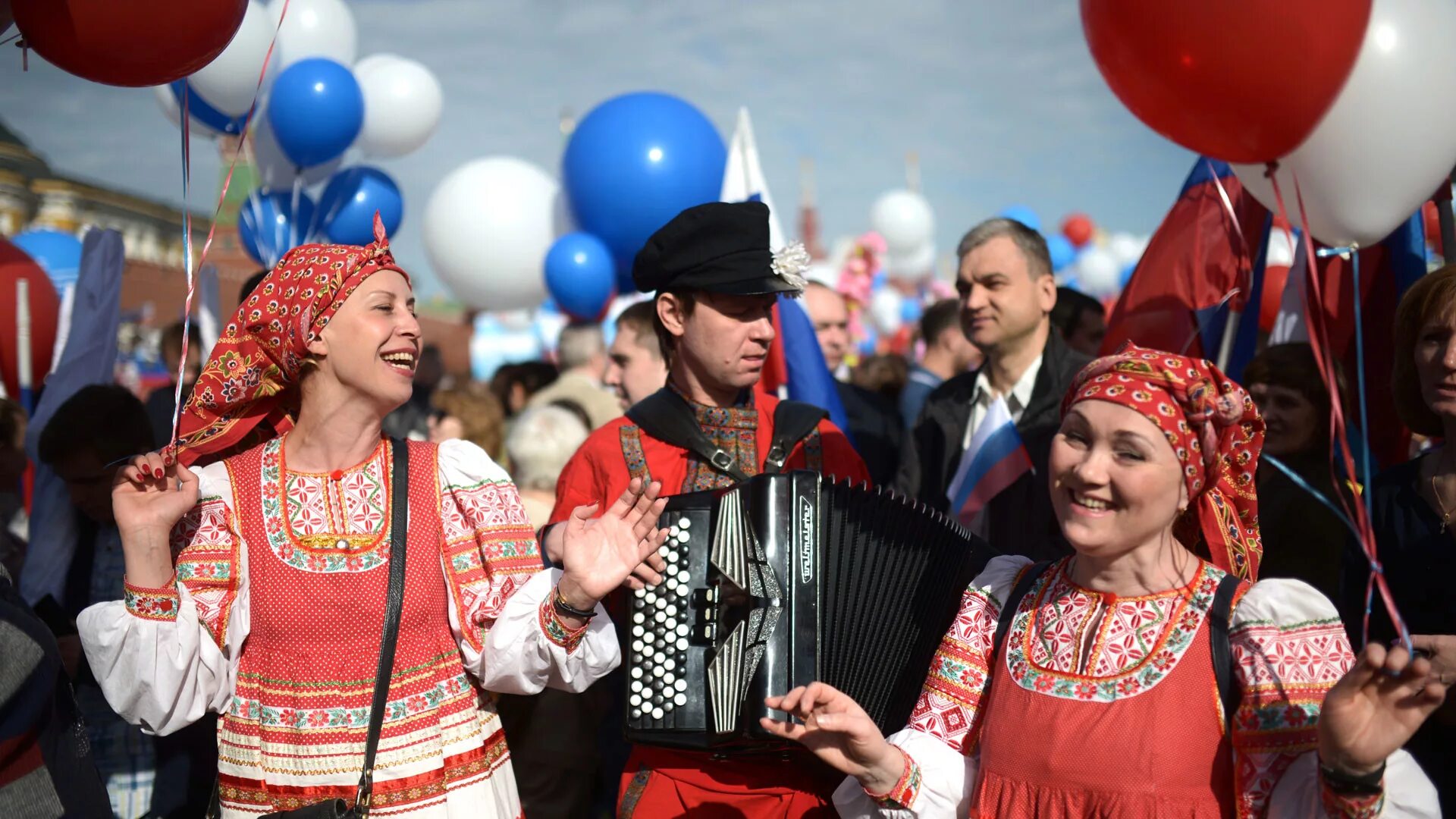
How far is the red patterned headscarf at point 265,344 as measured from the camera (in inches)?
98.0

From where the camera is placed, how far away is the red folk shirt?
119 inches

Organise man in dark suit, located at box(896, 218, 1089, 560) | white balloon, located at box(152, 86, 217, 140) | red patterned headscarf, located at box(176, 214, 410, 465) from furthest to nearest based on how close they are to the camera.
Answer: white balloon, located at box(152, 86, 217, 140)
man in dark suit, located at box(896, 218, 1089, 560)
red patterned headscarf, located at box(176, 214, 410, 465)

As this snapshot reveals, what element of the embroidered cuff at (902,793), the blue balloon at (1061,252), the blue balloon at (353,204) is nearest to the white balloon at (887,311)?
the blue balloon at (1061,252)

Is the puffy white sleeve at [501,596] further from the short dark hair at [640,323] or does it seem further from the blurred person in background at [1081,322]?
the blurred person in background at [1081,322]

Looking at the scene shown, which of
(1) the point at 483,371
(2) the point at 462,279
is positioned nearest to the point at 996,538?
(2) the point at 462,279

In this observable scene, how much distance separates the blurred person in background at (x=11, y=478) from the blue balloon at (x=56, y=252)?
2965 mm

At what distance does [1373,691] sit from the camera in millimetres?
1682

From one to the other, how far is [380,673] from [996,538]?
6.97ft

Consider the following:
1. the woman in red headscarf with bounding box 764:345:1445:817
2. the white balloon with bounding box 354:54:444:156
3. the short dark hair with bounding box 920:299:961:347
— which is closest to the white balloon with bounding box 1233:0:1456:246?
the woman in red headscarf with bounding box 764:345:1445:817

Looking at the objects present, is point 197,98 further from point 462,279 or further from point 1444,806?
point 1444,806

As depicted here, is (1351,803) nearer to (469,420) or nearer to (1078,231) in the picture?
(469,420)

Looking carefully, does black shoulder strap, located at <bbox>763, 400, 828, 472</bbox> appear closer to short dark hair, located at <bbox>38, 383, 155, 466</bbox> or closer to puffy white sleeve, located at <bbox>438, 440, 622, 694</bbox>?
puffy white sleeve, located at <bbox>438, 440, 622, 694</bbox>

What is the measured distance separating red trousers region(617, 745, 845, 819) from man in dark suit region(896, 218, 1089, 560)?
1359mm

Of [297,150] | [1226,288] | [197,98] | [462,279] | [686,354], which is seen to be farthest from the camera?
[462,279]
